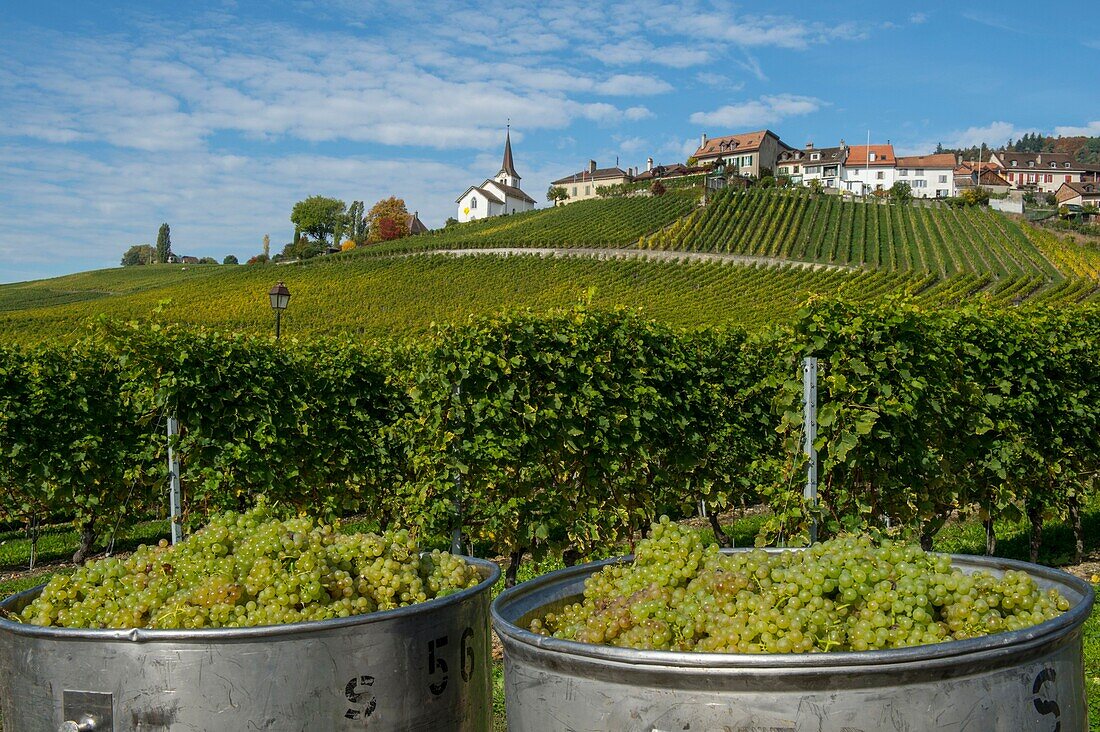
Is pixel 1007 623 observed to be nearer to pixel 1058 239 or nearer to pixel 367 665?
pixel 367 665

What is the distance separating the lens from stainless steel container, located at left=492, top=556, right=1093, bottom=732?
1.70 m

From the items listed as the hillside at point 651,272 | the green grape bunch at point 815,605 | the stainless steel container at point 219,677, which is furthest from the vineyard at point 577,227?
the stainless steel container at point 219,677

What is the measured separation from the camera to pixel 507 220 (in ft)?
295

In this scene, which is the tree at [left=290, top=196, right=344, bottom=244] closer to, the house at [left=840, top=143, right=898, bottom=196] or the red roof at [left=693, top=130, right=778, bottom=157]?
the red roof at [left=693, top=130, right=778, bottom=157]

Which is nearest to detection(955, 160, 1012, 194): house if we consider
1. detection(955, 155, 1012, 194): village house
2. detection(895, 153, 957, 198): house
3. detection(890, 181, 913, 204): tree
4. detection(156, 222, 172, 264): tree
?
detection(955, 155, 1012, 194): village house

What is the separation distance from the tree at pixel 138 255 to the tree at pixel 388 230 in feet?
145

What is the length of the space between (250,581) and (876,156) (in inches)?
4683

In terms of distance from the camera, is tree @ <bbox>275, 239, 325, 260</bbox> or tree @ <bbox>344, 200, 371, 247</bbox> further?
tree @ <bbox>344, 200, 371, 247</bbox>

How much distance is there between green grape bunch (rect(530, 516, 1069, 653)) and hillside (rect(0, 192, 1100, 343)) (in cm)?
3277

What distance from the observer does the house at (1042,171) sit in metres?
125

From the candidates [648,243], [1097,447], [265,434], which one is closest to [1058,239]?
[648,243]

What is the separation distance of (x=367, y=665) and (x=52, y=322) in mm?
49121

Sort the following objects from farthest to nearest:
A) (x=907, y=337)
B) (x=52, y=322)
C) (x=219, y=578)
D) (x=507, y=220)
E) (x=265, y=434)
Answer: (x=507, y=220)
(x=52, y=322)
(x=265, y=434)
(x=907, y=337)
(x=219, y=578)

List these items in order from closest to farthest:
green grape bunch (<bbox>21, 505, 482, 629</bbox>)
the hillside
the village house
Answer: green grape bunch (<bbox>21, 505, 482, 629</bbox>)
the hillside
the village house
